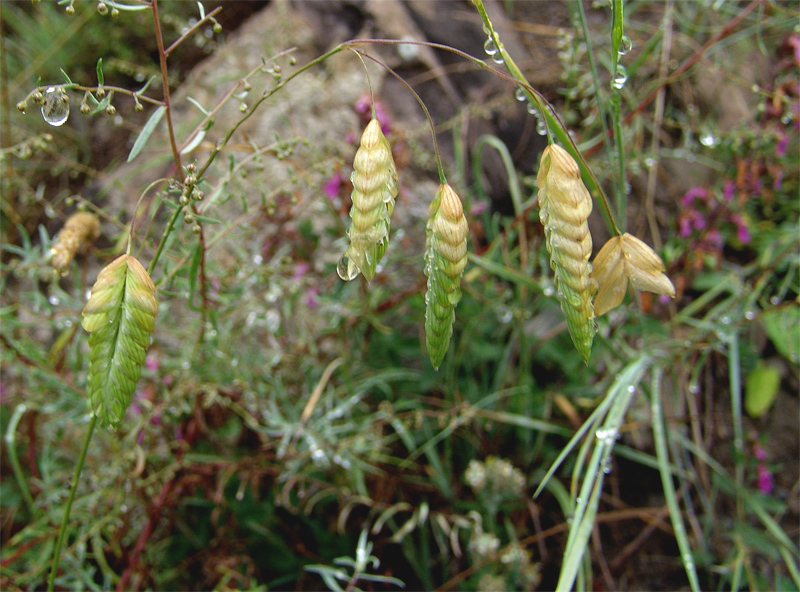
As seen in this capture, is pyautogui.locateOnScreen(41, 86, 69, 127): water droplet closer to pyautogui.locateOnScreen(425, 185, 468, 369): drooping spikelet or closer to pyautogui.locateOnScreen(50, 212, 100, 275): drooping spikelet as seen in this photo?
pyautogui.locateOnScreen(50, 212, 100, 275): drooping spikelet

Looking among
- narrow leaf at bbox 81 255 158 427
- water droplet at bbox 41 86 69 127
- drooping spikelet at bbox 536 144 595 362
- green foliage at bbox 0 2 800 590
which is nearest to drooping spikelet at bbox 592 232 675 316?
drooping spikelet at bbox 536 144 595 362

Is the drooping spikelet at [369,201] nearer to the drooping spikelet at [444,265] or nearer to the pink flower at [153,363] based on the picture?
the drooping spikelet at [444,265]

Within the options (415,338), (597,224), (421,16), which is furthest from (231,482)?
(421,16)

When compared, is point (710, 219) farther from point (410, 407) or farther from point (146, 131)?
point (146, 131)

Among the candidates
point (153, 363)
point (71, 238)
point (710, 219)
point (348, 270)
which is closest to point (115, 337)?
point (348, 270)

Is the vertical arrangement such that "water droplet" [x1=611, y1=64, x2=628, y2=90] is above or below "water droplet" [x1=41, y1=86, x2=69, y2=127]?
above

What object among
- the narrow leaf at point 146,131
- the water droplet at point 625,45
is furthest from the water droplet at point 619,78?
the narrow leaf at point 146,131
